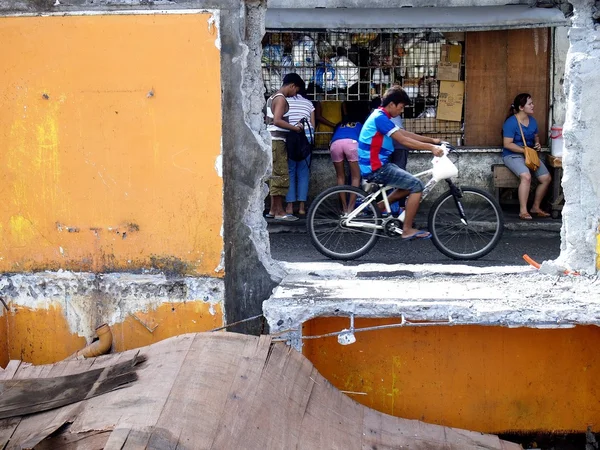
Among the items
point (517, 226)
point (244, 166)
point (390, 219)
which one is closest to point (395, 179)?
point (390, 219)

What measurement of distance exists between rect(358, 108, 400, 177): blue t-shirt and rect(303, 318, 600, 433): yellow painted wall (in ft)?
11.9

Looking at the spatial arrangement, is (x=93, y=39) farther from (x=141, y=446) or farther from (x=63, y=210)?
(x=141, y=446)

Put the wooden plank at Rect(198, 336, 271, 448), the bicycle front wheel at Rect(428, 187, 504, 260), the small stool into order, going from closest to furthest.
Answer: the wooden plank at Rect(198, 336, 271, 448) → the bicycle front wheel at Rect(428, 187, 504, 260) → the small stool

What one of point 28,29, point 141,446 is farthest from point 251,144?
point 141,446

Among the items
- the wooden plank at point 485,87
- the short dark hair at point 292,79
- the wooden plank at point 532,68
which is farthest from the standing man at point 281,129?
the wooden plank at point 532,68

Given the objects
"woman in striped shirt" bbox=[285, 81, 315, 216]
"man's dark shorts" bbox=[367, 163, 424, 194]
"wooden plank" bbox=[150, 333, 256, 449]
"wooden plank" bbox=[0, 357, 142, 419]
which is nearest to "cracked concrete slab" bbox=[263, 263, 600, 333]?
"wooden plank" bbox=[150, 333, 256, 449]

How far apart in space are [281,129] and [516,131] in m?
3.07

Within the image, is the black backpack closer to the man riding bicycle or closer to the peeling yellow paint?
the man riding bicycle

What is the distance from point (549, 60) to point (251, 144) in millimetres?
7609

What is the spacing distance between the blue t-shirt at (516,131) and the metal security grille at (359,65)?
2.54ft

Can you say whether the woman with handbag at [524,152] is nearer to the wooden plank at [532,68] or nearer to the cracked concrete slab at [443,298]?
the wooden plank at [532,68]

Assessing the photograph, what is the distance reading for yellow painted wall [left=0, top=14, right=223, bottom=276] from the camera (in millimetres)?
4809

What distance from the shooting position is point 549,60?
11.4 meters

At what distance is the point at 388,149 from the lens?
8.42 metres
